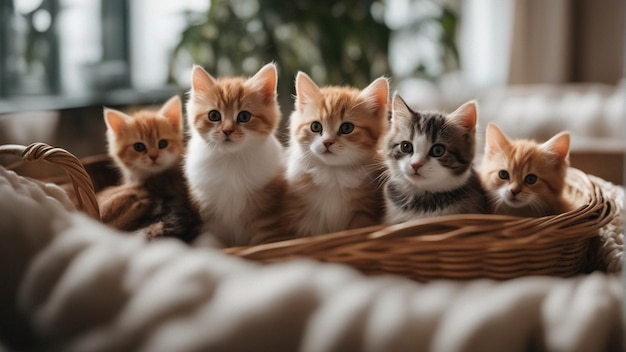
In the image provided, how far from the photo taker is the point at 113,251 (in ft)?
2.39

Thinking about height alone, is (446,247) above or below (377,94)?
below

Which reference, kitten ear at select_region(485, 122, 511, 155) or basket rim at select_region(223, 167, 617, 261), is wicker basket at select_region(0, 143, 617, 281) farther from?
kitten ear at select_region(485, 122, 511, 155)

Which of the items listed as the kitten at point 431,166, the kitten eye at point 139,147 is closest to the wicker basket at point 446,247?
the kitten at point 431,166

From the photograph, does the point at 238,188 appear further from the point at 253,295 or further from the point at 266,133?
the point at 253,295

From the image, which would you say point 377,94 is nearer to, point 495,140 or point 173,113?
point 495,140

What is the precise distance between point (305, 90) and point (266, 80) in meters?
0.08

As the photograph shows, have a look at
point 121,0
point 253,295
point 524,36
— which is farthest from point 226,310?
point 524,36

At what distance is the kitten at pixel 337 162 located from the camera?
1.26 metres

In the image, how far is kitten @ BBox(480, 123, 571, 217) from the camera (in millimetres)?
1258

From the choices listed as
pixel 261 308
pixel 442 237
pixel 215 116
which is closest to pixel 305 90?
pixel 215 116

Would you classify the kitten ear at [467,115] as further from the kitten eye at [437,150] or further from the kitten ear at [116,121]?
the kitten ear at [116,121]

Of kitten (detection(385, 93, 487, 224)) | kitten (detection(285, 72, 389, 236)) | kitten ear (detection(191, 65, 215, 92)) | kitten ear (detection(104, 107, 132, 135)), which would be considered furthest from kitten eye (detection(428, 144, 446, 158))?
kitten ear (detection(104, 107, 132, 135))

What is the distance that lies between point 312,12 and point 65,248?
6.99 ft

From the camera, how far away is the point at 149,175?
58.4 inches
